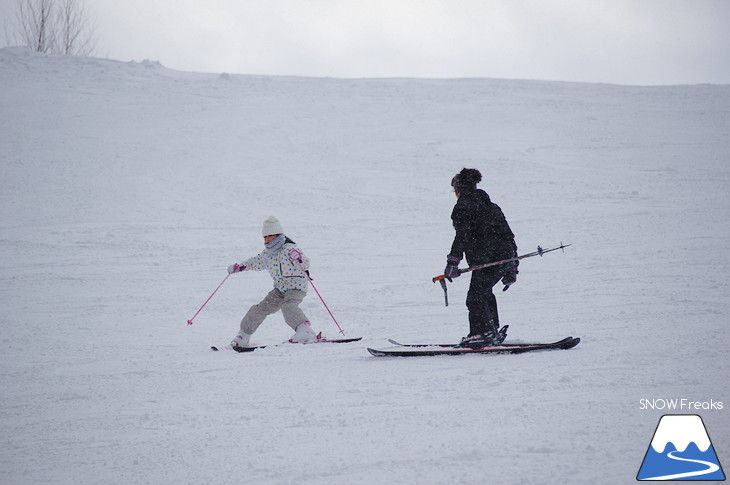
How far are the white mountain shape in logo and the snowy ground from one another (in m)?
0.07

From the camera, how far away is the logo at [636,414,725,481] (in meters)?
2.93

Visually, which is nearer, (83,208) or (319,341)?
(319,341)

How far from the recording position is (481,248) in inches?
225

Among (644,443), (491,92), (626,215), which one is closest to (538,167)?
(626,215)

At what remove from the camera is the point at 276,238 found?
676 centimetres

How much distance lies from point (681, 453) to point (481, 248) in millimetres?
2829

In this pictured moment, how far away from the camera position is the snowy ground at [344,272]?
344 centimetres

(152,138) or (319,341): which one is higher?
(152,138)

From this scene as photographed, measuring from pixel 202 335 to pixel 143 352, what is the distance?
3.55ft

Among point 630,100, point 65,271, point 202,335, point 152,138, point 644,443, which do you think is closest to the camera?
point 644,443

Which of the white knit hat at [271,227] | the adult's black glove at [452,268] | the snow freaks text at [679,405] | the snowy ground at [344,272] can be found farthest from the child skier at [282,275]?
the snow freaks text at [679,405]

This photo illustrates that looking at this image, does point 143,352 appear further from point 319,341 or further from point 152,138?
point 152,138

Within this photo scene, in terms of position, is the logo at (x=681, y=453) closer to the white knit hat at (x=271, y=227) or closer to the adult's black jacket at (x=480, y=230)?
the adult's black jacket at (x=480, y=230)

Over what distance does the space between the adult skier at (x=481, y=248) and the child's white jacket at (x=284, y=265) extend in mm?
1888
